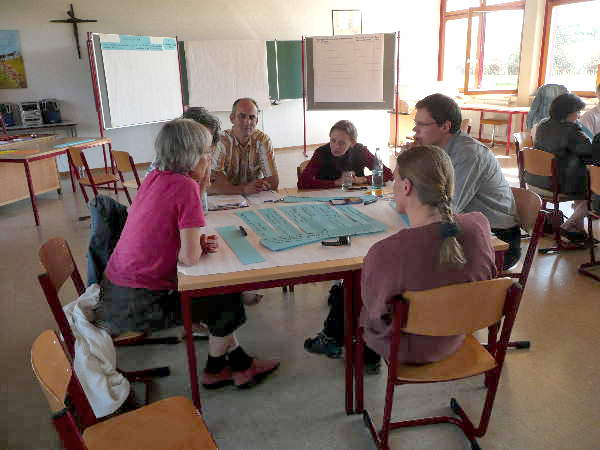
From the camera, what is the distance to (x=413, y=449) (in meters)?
1.76

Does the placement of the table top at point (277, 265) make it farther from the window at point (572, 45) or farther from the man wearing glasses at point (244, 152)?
the window at point (572, 45)

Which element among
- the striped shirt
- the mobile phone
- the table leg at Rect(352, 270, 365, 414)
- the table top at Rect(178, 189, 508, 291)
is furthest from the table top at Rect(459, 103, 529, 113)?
the table leg at Rect(352, 270, 365, 414)

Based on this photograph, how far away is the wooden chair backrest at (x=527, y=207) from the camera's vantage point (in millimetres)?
2239

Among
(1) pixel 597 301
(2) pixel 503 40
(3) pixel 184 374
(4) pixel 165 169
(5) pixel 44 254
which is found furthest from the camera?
(2) pixel 503 40

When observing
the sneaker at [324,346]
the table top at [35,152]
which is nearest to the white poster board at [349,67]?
the table top at [35,152]

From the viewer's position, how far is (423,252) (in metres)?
1.38

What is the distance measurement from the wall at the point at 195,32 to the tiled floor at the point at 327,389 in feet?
14.0

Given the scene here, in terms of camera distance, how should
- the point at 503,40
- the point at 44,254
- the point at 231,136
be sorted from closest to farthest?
the point at 44,254 → the point at 231,136 → the point at 503,40

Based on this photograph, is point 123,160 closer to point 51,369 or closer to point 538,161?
point 538,161

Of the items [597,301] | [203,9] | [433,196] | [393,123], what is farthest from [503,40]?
[433,196]

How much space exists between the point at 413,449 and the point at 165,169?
1.39 m

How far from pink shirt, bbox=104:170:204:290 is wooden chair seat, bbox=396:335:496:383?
877 mm

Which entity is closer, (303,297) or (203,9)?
(303,297)

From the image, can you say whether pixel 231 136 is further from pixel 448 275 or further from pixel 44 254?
pixel 448 275
